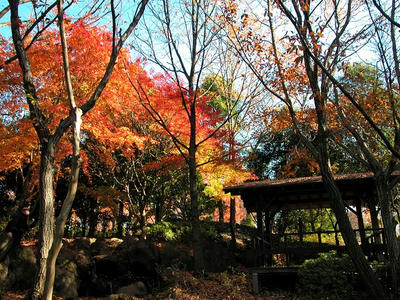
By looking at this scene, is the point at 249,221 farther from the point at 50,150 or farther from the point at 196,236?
the point at 50,150

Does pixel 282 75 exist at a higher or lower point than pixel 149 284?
higher

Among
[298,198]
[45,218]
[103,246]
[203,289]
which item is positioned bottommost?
[203,289]

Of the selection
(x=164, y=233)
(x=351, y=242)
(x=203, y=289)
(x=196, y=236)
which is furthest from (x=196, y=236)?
(x=164, y=233)

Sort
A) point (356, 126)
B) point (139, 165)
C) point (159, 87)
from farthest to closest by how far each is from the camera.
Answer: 1. point (139, 165)
2. point (159, 87)
3. point (356, 126)

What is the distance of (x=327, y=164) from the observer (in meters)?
7.38

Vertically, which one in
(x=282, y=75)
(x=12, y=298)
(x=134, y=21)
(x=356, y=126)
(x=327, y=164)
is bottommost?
(x=12, y=298)

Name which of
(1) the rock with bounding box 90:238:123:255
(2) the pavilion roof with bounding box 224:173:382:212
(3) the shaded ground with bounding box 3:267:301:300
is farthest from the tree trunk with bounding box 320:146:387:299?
(1) the rock with bounding box 90:238:123:255

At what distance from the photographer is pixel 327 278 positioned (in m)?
8.04

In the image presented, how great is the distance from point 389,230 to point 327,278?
1.89 meters

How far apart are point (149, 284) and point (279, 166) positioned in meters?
12.3

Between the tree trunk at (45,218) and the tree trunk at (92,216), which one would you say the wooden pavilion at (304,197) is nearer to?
the tree trunk at (45,218)

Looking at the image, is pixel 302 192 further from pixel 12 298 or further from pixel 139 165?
pixel 12 298

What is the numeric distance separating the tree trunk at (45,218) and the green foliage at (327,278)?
19.3 feet

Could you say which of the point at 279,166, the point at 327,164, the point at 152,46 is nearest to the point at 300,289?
the point at 327,164
